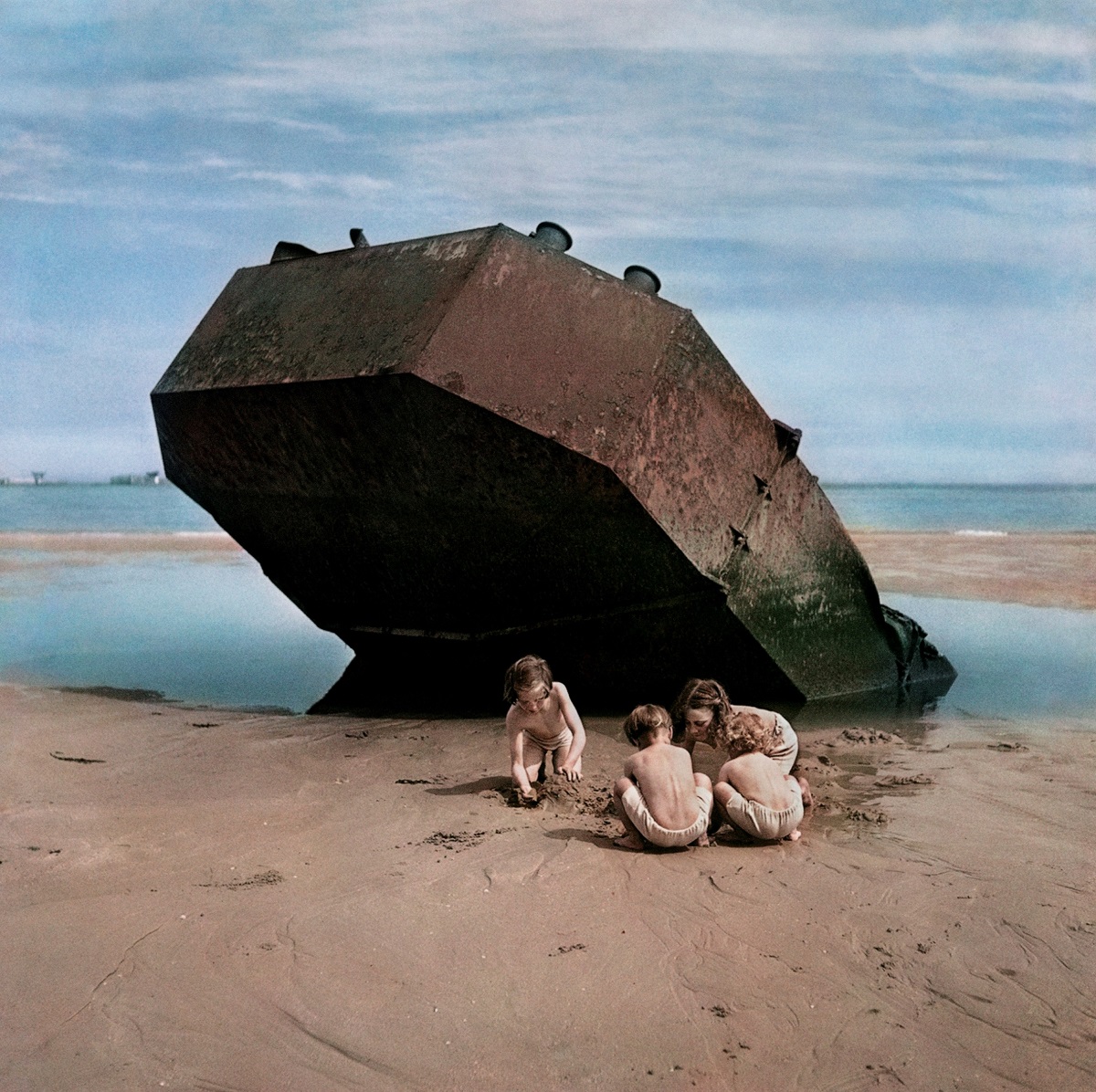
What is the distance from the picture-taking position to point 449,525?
204 inches

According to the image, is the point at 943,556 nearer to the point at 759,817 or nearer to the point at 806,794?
the point at 806,794

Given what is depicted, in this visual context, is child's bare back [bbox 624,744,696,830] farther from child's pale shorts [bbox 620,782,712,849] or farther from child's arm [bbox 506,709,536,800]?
child's arm [bbox 506,709,536,800]

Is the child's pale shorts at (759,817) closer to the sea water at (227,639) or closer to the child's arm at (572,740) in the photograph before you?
the child's arm at (572,740)

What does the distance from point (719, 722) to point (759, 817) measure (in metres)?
0.39

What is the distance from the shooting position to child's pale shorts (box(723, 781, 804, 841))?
3.74 meters

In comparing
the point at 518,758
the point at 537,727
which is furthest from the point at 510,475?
the point at 518,758

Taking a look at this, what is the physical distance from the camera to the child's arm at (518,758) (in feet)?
14.1

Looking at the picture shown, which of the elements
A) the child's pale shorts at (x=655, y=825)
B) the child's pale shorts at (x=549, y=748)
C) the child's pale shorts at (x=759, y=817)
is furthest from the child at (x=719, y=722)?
the child's pale shorts at (x=549, y=748)

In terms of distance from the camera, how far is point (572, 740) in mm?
4523

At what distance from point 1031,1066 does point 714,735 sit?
174cm

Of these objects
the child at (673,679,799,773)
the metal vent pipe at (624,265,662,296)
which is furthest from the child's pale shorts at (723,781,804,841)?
the metal vent pipe at (624,265,662,296)

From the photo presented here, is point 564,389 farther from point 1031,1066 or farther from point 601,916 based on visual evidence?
point 1031,1066

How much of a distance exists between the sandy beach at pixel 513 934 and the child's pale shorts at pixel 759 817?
2.3 inches

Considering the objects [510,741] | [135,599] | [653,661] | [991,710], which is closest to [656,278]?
[653,661]
